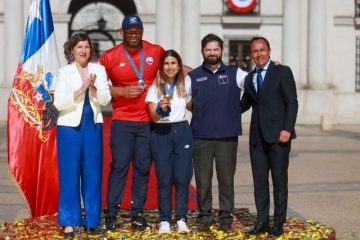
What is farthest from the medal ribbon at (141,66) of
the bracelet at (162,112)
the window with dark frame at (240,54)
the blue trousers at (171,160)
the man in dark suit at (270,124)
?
the window with dark frame at (240,54)

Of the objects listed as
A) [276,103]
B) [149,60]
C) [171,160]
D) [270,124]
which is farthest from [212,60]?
[171,160]

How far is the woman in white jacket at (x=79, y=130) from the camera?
759cm

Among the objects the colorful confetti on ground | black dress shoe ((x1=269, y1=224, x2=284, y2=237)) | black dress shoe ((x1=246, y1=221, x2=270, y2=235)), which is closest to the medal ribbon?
the colorful confetti on ground

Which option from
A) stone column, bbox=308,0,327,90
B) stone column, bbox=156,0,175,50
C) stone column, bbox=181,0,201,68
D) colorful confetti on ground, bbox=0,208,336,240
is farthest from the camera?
stone column, bbox=308,0,327,90

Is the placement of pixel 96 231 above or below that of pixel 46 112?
below

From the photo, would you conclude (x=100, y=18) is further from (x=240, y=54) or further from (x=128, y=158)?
(x=128, y=158)

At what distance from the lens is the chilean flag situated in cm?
876

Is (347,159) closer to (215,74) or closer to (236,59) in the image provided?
(215,74)

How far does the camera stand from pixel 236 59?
29.2 m

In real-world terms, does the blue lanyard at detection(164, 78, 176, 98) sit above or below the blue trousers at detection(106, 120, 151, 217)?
above

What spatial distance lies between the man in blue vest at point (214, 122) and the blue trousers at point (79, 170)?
1116 mm

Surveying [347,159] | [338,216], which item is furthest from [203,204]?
[347,159]

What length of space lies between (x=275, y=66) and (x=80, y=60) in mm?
2106

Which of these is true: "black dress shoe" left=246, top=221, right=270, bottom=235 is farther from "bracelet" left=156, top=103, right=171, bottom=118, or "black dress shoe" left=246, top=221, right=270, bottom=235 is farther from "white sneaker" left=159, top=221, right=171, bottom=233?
"bracelet" left=156, top=103, right=171, bottom=118
